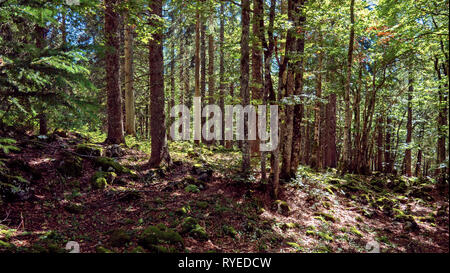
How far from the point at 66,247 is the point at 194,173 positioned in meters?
6.02

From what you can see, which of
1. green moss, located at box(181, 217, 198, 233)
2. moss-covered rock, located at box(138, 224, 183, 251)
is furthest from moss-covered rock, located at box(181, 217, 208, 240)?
moss-covered rock, located at box(138, 224, 183, 251)

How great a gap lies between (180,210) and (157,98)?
4937mm

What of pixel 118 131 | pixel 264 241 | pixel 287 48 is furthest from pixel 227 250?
pixel 118 131

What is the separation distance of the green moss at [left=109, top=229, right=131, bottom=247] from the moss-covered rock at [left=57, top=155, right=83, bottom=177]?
3690 mm

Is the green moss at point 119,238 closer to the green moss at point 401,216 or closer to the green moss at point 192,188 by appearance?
the green moss at point 192,188

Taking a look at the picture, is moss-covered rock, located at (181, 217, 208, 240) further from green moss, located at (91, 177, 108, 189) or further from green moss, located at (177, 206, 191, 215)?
green moss, located at (91, 177, 108, 189)

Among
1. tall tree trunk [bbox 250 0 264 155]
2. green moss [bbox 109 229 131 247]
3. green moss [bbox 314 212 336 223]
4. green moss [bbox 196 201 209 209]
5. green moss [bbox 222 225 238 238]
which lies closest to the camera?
green moss [bbox 109 229 131 247]

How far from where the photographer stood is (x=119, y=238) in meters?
4.58

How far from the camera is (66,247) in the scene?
4223mm

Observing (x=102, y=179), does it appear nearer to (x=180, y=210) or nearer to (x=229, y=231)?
(x=180, y=210)

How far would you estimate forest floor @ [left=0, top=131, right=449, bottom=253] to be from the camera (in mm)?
4789

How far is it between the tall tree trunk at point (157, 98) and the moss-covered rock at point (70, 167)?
8.91ft

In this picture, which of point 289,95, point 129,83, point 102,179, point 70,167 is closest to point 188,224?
point 102,179

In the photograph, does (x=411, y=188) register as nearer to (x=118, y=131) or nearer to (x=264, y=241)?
(x=264, y=241)
